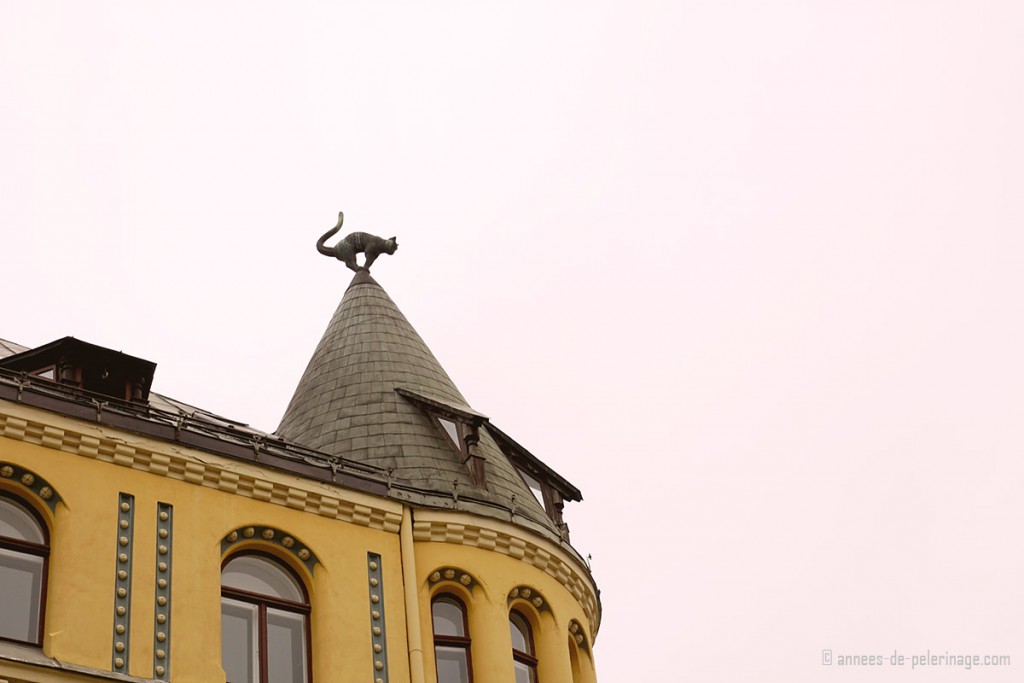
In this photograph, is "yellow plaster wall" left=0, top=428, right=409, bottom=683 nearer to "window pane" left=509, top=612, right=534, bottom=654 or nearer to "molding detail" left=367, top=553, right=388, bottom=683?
"molding detail" left=367, top=553, right=388, bottom=683

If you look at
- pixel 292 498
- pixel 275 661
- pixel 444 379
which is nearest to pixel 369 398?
pixel 444 379

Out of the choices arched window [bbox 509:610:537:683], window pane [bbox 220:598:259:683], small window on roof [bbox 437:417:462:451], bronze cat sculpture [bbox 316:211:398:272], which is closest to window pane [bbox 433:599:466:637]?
arched window [bbox 509:610:537:683]

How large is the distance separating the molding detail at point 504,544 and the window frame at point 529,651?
0.81 meters

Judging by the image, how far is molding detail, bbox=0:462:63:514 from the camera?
1906 centimetres

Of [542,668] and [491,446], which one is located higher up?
[491,446]

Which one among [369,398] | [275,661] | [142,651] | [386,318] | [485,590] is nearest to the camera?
[142,651]

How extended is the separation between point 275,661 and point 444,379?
7.67 metres

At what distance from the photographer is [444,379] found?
26562mm

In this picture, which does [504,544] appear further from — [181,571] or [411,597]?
[181,571]

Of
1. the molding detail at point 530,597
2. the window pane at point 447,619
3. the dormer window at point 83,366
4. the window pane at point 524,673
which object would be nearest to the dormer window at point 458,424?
the molding detail at point 530,597

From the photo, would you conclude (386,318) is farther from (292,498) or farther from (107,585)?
(107,585)

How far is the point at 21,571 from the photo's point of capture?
18516mm

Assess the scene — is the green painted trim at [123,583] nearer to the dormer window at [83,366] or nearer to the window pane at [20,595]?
the window pane at [20,595]

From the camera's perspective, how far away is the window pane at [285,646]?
65.4 ft
